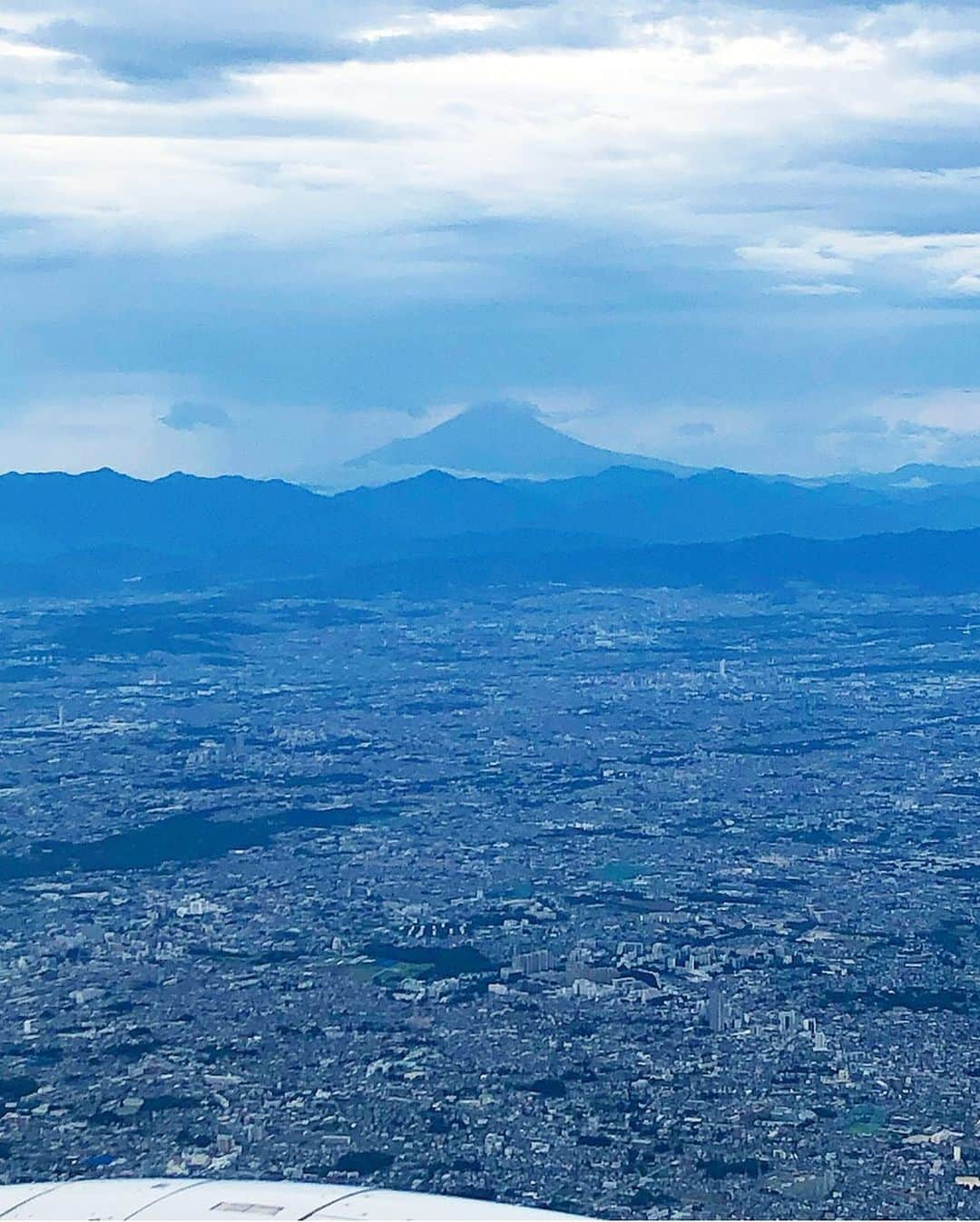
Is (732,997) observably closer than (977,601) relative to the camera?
Yes

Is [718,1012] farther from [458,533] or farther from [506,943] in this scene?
[458,533]

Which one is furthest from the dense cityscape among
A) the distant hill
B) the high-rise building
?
the distant hill

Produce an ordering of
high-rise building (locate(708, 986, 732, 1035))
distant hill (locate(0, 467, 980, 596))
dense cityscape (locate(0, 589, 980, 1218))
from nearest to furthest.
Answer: dense cityscape (locate(0, 589, 980, 1218)), high-rise building (locate(708, 986, 732, 1035)), distant hill (locate(0, 467, 980, 596))

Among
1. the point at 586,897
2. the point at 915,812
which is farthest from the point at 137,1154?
the point at 915,812

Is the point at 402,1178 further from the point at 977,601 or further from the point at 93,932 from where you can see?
the point at 977,601

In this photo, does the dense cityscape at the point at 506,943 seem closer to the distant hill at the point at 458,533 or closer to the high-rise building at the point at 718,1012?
the high-rise building at the point at 718,1012

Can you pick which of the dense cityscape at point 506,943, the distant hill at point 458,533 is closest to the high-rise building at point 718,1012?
the dense cityscape at point 506,943

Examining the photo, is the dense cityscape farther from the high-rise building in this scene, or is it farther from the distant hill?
the distant hill
